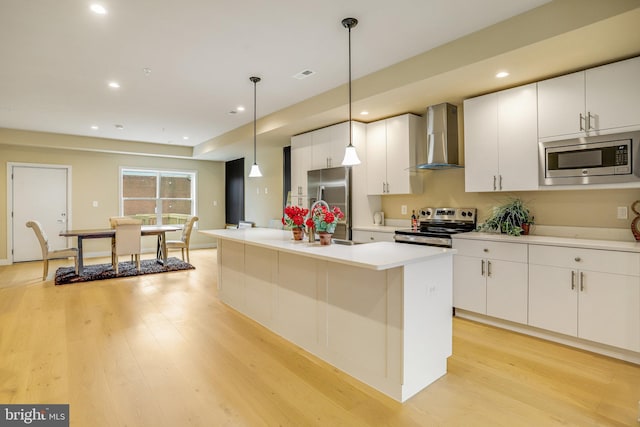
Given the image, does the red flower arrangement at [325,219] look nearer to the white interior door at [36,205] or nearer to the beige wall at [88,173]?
the beige wall at [88,173]

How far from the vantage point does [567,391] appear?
7.09ft

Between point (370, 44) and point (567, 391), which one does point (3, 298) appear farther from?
point (567, 391)

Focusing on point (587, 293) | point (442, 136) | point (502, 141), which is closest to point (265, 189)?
point (442, 136)

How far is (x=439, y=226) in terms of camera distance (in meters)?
4.05

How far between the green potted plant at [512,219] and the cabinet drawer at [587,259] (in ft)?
1.24

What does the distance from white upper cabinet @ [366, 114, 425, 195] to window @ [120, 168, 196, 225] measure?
604 cm

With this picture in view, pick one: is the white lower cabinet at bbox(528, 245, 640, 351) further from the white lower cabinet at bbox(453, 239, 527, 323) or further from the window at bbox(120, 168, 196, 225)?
the window at bbox(120, 168, 196, 225)

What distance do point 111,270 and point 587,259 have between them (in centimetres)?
670

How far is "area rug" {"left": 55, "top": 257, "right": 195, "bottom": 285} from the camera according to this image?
5293 millimetres

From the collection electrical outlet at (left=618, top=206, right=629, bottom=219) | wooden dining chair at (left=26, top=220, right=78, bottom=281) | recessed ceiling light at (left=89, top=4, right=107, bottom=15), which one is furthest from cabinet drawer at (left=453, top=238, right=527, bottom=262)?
wooden dining chair at (left=26, top=220, right=78, bottom=281)

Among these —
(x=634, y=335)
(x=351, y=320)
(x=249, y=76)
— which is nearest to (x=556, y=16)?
(x=634, y=335)

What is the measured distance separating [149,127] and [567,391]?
264 inches

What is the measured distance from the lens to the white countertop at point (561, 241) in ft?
8.38

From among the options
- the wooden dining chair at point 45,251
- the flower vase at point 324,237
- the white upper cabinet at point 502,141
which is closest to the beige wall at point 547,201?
the white upper cabinet at point 502,141
